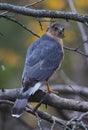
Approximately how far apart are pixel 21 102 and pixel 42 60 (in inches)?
55.4

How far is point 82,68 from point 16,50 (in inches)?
90.8

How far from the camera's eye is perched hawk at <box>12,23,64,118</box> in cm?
604

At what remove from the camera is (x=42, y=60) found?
6883 millimetres

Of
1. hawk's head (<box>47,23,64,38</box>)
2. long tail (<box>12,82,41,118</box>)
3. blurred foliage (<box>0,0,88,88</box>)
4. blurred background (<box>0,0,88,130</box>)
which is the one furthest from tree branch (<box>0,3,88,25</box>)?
blurred foliage (<box>0,0,88,88</box>)

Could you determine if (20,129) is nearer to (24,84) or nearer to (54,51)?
(54,51)

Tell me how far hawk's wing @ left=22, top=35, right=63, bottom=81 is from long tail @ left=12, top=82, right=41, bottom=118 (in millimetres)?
335

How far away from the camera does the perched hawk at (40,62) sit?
6043 mm

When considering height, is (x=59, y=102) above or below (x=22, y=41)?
above

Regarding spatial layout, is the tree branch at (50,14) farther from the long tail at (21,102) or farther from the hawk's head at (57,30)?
the hawk's head at (57,30)

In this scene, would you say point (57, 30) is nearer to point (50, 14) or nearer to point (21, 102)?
point (50, 14)

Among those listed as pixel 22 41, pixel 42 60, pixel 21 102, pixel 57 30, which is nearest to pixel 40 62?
pixel 42 60

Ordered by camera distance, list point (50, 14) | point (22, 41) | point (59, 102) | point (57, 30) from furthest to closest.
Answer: point (22, 41), point (57, 30), point (59, 102), point (50, 14)

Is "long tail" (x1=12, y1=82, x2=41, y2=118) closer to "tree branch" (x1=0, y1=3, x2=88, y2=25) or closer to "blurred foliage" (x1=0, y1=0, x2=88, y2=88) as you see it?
"tree branch" (x1=0, y1=3, x2=88, y2=25)

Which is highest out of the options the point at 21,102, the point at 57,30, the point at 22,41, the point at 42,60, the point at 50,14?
the point at 50,14
